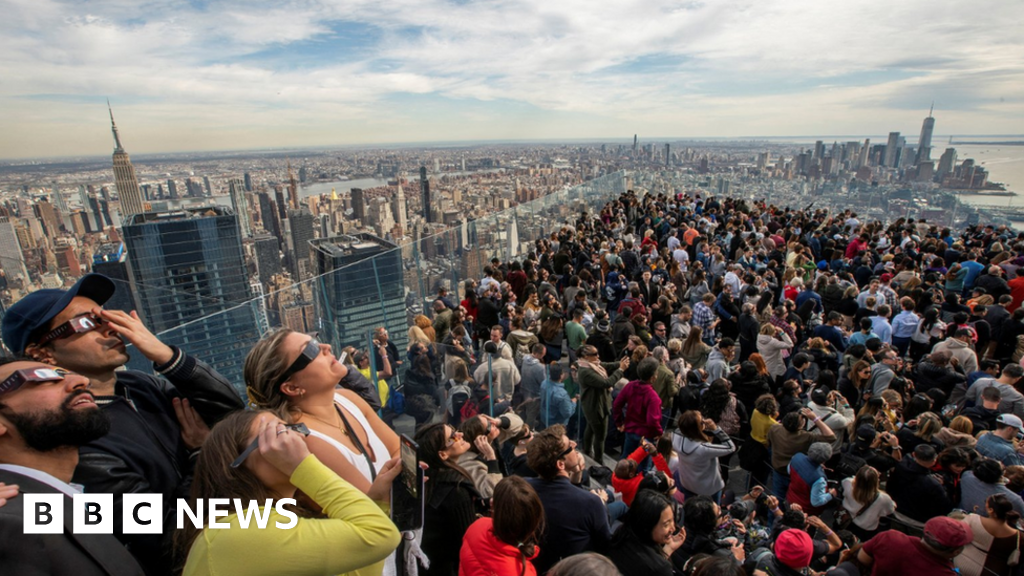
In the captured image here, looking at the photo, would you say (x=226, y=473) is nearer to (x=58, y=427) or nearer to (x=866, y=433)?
(x=58, y=427)

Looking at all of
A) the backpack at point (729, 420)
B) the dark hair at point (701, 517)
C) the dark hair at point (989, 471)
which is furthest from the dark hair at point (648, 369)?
the dark hair at point (989, 471)

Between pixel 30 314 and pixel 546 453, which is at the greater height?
pixel 30 314

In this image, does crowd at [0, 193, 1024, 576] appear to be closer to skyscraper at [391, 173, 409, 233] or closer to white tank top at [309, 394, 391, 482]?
white tank top at [309, 394, 391, 482]

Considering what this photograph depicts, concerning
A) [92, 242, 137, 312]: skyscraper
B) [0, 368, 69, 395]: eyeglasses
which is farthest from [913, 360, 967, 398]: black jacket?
[92, 242, 137, 312]: skyscraper

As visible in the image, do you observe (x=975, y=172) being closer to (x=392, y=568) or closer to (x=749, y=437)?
(x=749, y=437)

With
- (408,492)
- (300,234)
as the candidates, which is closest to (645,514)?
(408,492)

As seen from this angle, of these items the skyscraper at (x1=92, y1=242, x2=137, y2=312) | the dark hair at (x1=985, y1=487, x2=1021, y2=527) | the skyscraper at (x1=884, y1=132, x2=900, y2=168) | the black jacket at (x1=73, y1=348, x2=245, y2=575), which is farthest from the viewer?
the skyscraper at (x1=884, y1=132, x2=900, y2=168)
